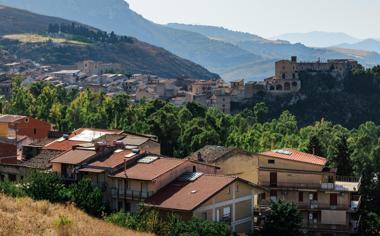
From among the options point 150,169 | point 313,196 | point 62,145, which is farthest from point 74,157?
point 313,196

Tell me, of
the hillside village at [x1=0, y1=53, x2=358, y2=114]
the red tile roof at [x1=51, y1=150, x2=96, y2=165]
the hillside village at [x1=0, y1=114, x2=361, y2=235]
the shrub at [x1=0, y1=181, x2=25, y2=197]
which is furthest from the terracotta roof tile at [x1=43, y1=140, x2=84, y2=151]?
the hillside village at [x1=0, y1=53, x2=358, y2=114]

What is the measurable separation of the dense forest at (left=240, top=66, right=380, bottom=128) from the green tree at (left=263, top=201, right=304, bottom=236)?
76.0 metres

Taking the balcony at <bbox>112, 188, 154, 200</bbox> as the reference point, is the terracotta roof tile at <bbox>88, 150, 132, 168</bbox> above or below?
above

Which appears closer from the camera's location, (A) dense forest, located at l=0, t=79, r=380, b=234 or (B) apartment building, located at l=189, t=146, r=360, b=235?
(B) apartment building, located at l=189, t=146, r=360, b=235

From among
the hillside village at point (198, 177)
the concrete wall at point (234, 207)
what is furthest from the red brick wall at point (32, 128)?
the concrete wall at point (234, 207)

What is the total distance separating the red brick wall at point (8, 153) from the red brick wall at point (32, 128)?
6.98m

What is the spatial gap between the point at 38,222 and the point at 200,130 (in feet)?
125

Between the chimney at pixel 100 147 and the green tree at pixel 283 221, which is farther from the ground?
the chimney at pixel 100 147

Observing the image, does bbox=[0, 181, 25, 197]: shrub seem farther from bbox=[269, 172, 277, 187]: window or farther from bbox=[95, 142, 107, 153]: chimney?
bbox=[269, 172, 277, 187]: window

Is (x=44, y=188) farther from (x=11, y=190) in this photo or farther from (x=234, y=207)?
(x=234, y=207)

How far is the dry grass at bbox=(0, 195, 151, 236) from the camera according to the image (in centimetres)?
2256

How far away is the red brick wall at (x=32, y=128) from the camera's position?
5391cm

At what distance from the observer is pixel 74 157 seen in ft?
132

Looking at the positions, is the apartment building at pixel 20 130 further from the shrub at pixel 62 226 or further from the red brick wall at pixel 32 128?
the shrub at pixel 62 226
